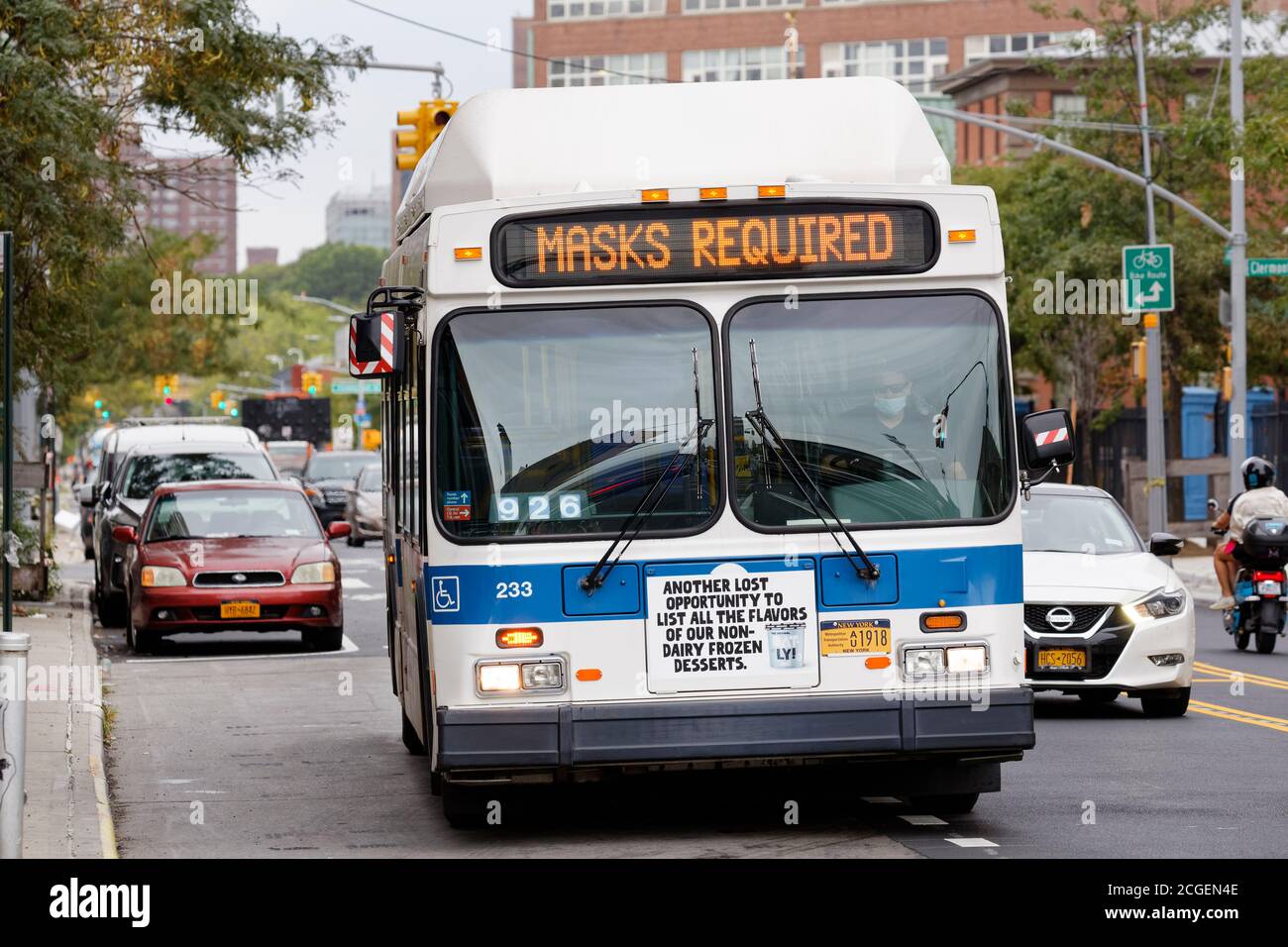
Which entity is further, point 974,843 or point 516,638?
point 974,843

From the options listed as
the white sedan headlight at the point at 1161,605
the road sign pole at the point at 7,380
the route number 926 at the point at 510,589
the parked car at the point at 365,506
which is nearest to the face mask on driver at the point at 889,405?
the route number 926 at the point at 510,589

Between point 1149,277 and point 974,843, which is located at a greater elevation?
point 1149,277

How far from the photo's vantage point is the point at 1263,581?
2059cm

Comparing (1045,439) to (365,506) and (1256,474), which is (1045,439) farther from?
(365,506)

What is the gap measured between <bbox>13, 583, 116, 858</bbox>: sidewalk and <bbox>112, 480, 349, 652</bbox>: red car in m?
0.77

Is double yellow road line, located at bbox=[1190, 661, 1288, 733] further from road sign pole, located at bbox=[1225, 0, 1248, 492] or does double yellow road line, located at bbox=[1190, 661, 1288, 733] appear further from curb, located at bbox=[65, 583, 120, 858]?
road sign pole, located at bbox=[1225, 0, 1248, 492]

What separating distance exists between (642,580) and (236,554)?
12.2 m

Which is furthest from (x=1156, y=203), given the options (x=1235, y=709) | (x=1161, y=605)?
(x=1161, y=605)

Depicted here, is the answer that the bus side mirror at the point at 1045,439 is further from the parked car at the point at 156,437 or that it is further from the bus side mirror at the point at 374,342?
the parked car at the point at 156,437

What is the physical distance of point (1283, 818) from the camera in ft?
35.8

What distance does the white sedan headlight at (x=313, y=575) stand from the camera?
21578mm
